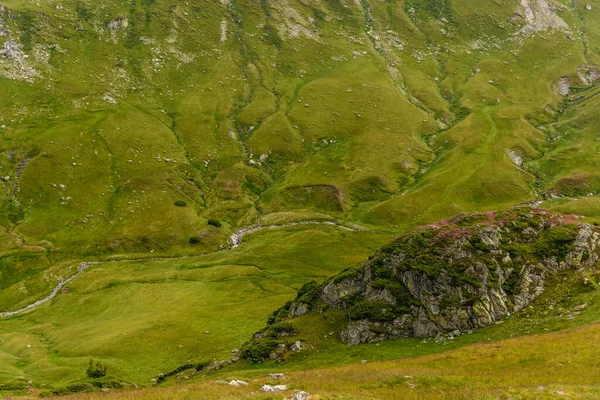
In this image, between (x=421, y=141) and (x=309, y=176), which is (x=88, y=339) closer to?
(x=309, y=176)

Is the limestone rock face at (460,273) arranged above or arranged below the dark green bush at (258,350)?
above

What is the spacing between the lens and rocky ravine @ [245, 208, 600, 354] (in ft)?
165

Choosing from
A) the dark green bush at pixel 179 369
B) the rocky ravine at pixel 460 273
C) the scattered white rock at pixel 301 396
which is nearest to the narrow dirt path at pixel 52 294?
the dark green bush at pixel 179 369

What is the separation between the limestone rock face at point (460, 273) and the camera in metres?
50.2

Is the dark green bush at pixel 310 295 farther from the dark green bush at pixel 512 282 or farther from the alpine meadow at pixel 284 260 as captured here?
the dark green bush at pixel 512 282

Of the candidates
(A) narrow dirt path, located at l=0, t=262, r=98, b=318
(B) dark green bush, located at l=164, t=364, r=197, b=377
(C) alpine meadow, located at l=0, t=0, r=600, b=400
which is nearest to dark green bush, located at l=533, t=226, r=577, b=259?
(C) alpine meadow, located at l=0, t=0, r=600, b=400

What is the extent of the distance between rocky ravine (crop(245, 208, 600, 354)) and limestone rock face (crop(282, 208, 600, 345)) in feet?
0.38

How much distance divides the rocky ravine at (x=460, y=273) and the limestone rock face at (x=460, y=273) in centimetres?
12

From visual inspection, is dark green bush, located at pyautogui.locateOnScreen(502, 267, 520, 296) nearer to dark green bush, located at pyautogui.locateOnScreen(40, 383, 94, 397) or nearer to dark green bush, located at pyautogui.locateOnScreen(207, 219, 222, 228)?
dark green bush, located at pyautogui.locateOnScreen(40, 383, 94, 397)

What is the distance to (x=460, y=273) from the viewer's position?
51188mm

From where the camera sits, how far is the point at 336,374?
39.4m

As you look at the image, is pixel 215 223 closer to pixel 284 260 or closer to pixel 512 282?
pixel 284 260

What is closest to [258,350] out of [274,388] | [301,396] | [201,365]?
[201,365]

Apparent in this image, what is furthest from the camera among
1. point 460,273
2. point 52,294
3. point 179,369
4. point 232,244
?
point 232,244
